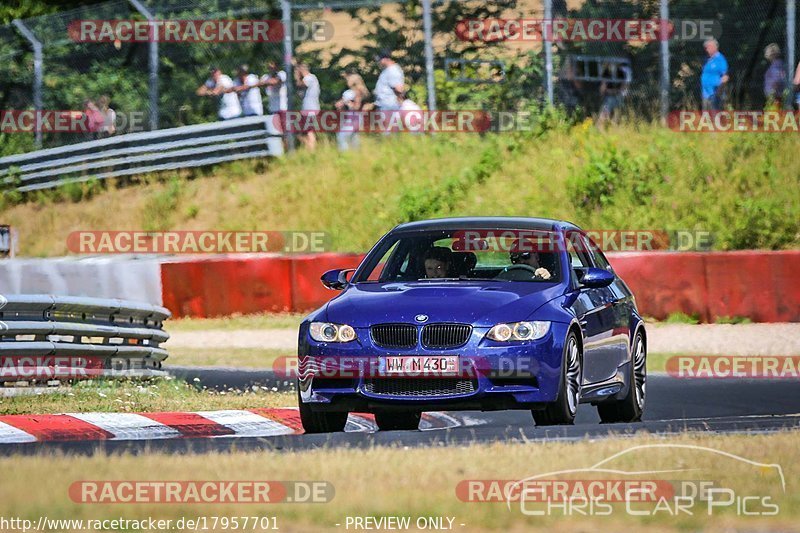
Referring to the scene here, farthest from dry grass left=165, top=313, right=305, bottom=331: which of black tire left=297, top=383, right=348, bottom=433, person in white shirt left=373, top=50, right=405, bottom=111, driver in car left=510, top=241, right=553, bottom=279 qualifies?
black tire left=297, top=383, right=348, bottom=433

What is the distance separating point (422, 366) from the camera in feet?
32.2

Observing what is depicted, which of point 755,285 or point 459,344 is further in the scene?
point 755,285

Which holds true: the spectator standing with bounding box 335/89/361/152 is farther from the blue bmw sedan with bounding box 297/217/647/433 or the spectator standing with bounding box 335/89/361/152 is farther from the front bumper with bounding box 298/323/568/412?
the front bumper with bounding box 298/323/568/412

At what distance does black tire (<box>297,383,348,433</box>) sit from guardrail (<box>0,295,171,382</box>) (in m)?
3.03

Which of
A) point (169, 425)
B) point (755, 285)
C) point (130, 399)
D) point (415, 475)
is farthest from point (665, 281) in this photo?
point (415, 475)

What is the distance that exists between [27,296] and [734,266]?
8.68m

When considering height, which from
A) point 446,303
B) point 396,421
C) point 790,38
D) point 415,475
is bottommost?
point 396,421

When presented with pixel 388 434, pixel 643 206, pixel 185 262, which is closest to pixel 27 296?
pixel 388 434

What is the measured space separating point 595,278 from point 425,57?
14.1 m

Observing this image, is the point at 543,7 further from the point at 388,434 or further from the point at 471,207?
the point at 388,434

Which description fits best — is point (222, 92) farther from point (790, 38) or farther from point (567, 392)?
point (567, 392)

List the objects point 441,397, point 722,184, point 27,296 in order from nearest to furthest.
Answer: point 441,397
point 27,296
point 722,184

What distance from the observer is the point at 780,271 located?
18.1 metres

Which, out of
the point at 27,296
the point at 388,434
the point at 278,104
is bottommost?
the point at 388,434
